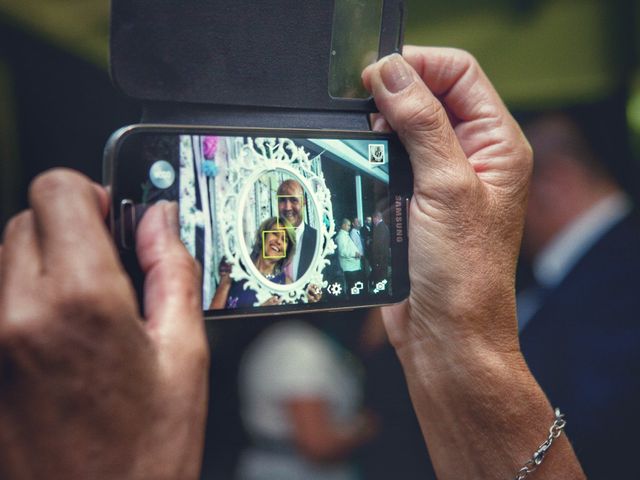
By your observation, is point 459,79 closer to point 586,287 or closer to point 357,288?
point 357,288

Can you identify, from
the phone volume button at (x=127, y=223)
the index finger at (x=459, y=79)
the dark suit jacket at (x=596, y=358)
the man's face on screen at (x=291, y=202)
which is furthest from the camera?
the dark suit jacket at (x=596, y=358)

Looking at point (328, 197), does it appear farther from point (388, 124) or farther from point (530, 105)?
point (530, 105)

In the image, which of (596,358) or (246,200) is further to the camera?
(596,358)

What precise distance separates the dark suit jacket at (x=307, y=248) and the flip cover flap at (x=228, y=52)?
139 millimetres

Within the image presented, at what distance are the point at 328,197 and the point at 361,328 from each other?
1528mm

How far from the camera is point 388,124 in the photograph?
83cm

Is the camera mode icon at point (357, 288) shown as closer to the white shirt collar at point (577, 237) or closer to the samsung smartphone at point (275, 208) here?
the samsung smartphone at point (275, 208)

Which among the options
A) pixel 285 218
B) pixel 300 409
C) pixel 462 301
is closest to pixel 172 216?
pixel 285 218

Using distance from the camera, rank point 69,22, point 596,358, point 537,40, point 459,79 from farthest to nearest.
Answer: point 537,40
point 69,22
point 596,358
point 459,79

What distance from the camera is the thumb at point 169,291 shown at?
1.74 feet

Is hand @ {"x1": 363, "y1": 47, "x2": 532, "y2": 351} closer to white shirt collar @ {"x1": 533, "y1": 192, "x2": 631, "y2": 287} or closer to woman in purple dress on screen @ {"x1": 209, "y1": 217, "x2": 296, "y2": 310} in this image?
woman in purple dress on screen @ {"x1": 209, "y1": 217, "x2": 296, "y2": 310}

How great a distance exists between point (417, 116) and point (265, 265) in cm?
→ 25

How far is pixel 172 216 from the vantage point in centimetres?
63

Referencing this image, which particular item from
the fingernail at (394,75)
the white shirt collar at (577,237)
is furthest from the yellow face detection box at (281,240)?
the white shirt collar at (577,237)
